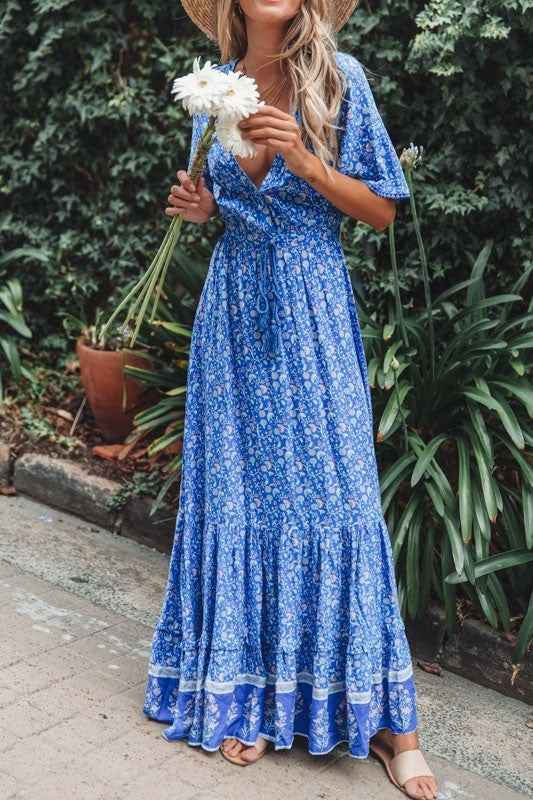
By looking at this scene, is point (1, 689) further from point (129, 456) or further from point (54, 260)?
point (54, 260)

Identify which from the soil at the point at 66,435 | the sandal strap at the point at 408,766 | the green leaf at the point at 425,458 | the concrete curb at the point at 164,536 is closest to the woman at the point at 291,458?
the sandal strap at the point at 408,766

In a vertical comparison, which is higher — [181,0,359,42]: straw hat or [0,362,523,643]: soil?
[181,0,359,42]: straw hat

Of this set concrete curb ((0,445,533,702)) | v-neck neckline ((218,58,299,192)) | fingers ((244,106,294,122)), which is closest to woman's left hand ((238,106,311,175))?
fingers ((244,106,294,122))

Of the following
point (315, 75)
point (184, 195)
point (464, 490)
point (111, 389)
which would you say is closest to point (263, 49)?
point (315, 75)

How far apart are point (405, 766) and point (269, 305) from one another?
1.33 metres

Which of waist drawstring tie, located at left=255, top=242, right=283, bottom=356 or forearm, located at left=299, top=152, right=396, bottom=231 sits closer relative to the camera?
forearm, located at left=299, top=152, right=396, bottom=231

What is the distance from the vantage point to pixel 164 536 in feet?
13.9

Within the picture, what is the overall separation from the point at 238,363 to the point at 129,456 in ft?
6.86

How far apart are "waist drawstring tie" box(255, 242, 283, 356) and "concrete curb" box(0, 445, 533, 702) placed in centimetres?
137

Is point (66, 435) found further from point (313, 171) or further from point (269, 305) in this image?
point (313, 171)

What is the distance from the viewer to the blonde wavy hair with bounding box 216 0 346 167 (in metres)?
2.52

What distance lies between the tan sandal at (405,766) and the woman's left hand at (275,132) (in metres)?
1.65

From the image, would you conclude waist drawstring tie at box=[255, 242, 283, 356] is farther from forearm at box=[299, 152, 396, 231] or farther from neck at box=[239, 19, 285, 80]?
neck at box=[239, 19, 285, 80]

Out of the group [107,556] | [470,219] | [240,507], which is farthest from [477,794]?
[470,219]
